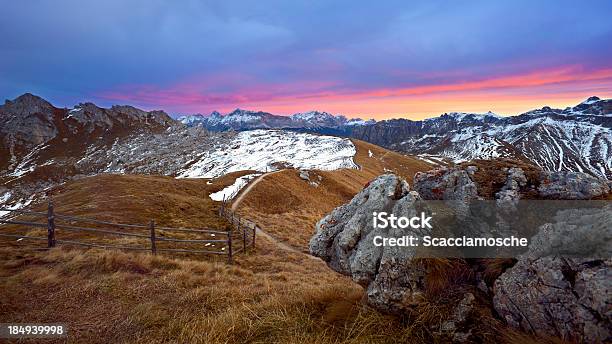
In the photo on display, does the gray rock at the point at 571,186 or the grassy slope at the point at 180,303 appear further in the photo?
the gray rock at the point at 571,186

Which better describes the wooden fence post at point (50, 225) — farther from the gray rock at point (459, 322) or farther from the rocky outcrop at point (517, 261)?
the gray rock at point (459, 322)

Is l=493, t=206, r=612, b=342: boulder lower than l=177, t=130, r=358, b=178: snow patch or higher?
lower

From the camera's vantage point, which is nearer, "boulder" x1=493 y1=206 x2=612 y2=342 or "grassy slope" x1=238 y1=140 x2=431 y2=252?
"boulder" x1=493 y1=206 x2=612 y2=342

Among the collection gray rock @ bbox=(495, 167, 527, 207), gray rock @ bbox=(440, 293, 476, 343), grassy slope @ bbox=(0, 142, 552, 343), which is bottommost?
grassy slope @ bbox=(0, 142, 552, 343)

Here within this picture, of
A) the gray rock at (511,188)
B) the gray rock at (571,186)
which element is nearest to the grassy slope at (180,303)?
the gray rock at (511,188)

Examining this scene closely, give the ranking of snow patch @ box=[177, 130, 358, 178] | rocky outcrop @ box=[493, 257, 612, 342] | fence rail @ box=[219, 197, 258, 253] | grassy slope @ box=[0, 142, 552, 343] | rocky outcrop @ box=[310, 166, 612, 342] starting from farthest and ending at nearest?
snow patch @ box=[177, 130, 358, 178] → fence rail @ box=[219, 197, 258, 253] → grassy slope @ box=[0, 142, 552, 343] → rocky outcrop @ box=[310, 166, 612, 342] → rocky outcrop @ box=[493, 257, 612, 342]

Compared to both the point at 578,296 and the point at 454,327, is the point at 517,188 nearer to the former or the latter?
the point at 578,296

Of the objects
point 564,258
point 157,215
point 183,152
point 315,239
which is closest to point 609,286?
point 564,258

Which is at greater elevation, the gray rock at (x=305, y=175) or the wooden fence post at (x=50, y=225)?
the gray rock at (x=305, y=175)

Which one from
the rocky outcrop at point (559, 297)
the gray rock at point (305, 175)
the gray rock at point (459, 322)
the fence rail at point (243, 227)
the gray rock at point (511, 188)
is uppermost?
the gray rock at point (305, 175)

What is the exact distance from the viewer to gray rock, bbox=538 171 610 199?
17.3 feet

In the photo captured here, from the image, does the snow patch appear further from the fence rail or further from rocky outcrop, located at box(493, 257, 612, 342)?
rocky outcrop, located at box(493, 257, 612, 342)


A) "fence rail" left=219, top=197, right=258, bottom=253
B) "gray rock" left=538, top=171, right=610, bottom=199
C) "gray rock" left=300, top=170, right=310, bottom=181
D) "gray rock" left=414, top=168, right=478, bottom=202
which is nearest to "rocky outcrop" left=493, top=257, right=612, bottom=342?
"gray rock" left=538, top=171, right=610, bottom=199

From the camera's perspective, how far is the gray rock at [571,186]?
5.28m
